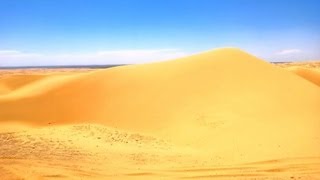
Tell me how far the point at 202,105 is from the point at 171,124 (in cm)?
156

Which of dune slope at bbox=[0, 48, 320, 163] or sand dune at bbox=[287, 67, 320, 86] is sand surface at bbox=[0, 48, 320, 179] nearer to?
dune slope at bbox=[0, 48, 320, 163]

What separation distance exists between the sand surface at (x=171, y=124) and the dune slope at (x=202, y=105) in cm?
4

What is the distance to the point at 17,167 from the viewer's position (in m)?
6.02

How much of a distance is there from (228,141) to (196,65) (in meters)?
7.09

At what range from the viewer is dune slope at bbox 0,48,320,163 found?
29.5 ft

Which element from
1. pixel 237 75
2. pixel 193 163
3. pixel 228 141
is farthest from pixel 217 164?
pixel 237 75

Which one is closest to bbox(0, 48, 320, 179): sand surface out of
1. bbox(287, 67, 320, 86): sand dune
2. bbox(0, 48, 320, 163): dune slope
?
bbox(0, 48, 320, 163): dune slope

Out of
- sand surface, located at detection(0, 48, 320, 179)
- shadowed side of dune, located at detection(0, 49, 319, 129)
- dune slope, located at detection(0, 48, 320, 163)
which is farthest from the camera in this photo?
shadowed side of dune, located at detection(0, 49, 319, 129)

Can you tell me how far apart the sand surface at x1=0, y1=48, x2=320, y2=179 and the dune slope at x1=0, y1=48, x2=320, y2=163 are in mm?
37

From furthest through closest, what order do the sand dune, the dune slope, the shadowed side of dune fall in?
the sand dune
the shadowed side of dune
the dune slope

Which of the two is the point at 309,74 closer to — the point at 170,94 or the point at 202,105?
the point at 170,94

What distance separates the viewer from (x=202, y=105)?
1208 centimetres

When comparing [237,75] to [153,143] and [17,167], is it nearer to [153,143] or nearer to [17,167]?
[153,143]

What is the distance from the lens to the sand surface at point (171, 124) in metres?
6.43
